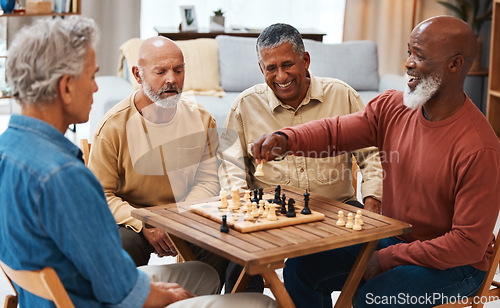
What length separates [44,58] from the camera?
4.92 feet

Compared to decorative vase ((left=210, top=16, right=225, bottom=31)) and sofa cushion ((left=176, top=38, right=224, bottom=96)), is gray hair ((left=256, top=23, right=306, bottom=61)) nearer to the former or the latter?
sofa cushion ((left=176, top=38, right=224, bottom=96))

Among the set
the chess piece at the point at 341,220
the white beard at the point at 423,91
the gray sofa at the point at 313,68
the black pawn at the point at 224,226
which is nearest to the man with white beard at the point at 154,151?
the black pawn at the point at 224,226

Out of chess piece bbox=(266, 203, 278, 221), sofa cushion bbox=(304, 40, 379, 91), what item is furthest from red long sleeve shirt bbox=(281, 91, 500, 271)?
sofa cushion bbox=(304, 40, 379, 91)

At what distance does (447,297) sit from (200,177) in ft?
3.67

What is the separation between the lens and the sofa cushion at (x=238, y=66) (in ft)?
17.9

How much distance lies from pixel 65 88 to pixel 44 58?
0.28 ft

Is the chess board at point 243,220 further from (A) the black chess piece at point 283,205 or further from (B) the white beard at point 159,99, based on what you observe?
(B) the white beard at point 159,99

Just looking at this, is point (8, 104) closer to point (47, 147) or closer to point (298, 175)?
point (298, 175)

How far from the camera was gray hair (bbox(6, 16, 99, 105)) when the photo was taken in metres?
1.50

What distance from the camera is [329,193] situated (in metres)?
2.77

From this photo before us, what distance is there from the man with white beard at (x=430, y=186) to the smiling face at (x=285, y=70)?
0.39m

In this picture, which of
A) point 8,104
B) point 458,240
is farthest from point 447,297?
point 8,104

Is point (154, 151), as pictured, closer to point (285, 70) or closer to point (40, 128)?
point (285, 70)

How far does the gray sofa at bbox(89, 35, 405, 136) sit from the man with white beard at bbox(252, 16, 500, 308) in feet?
9.33
